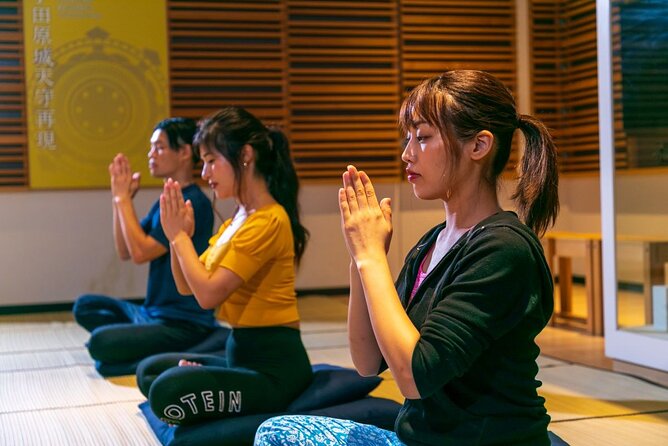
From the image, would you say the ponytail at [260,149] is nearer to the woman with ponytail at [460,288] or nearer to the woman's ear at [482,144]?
the woman with ponytail at [460,288]

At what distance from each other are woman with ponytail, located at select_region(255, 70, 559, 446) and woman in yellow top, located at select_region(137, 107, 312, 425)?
42.6 inches

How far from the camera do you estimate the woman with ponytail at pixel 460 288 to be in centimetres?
148

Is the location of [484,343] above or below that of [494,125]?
below

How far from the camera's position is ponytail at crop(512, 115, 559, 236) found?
65.0 inches

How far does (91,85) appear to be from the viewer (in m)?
6.70

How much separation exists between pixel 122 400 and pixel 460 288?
97.7 inches

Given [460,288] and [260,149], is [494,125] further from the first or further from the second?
[260,149]

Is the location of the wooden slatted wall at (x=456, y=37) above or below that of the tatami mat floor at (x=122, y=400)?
above

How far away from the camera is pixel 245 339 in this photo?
293 centimetres

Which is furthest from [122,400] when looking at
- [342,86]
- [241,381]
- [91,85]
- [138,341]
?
[342,86]

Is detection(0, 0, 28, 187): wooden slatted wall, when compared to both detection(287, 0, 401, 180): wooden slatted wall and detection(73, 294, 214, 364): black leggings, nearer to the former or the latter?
detection(287, 0, 401, 180): wooden slatted wall

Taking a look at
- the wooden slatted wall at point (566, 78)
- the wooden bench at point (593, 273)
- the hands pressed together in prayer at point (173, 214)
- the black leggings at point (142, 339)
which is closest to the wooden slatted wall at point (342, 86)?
the wooden slatted wall at point (566, 78)

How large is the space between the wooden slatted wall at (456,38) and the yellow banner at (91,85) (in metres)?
2.07

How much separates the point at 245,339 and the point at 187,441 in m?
0.38
